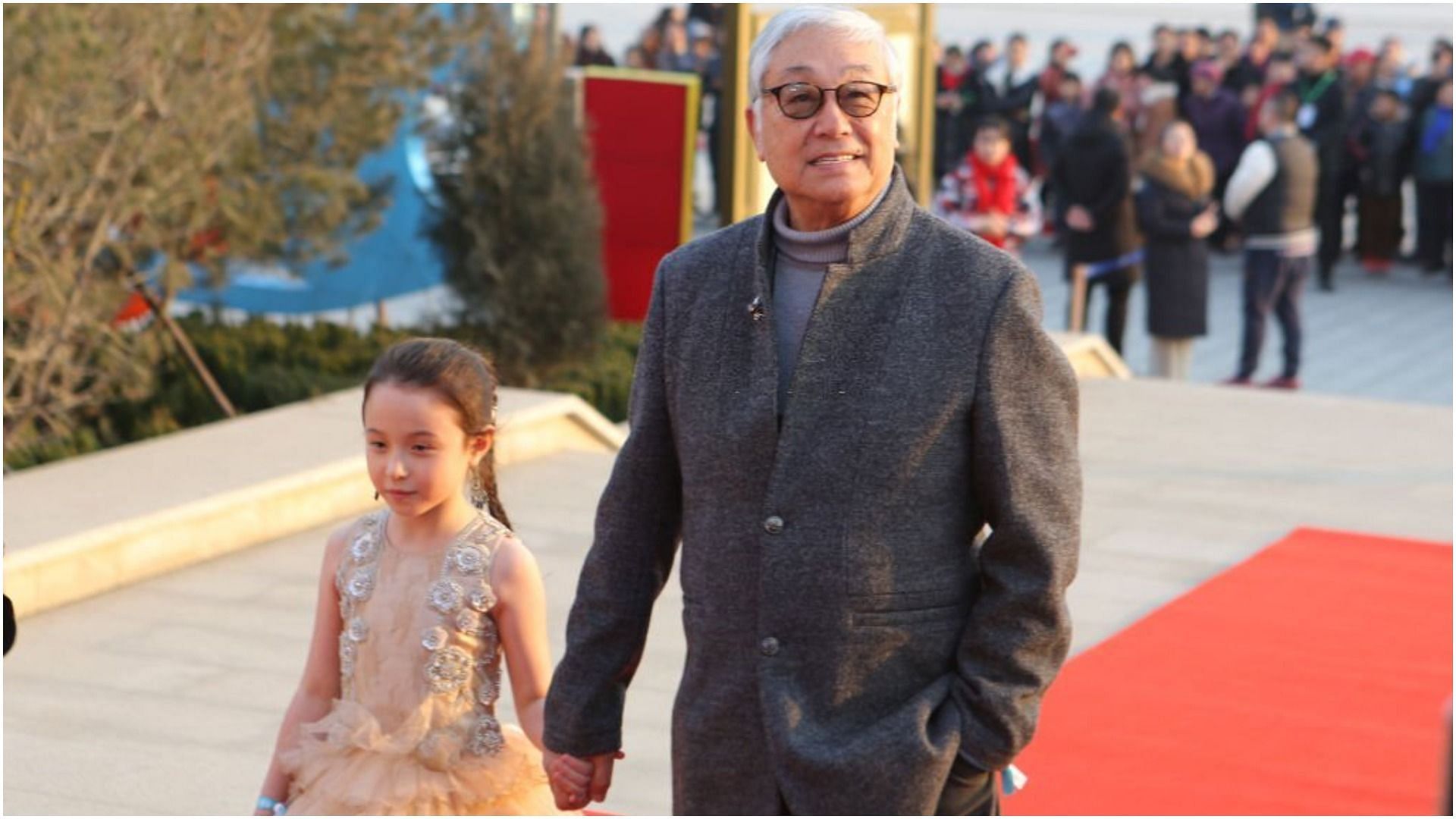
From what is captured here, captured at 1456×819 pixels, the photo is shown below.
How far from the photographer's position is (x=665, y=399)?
10.3 ft

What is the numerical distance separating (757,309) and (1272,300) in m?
10.4

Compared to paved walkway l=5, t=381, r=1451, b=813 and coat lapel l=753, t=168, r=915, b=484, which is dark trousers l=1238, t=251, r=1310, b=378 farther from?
coat lapel l=753, t=168, r=915, b=484

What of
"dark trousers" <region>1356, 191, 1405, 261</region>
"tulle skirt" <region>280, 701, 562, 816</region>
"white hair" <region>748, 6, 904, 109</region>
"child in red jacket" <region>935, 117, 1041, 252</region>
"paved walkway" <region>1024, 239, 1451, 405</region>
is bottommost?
"paved walkway" <region>1024, 239, 1451, 405</region>

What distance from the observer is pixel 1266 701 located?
246 inches

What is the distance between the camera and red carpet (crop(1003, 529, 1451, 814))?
540cm

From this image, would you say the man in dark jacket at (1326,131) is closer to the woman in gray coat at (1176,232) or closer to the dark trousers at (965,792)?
the woman in gray coat at (1176,232)

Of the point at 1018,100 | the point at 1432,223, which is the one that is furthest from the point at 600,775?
the point at 1018,100

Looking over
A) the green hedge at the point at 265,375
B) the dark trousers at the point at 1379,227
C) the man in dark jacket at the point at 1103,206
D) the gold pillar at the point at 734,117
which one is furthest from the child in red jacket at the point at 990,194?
the dark trousers at the point at 1379,227

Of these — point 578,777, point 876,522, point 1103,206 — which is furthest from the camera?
point 1103,206

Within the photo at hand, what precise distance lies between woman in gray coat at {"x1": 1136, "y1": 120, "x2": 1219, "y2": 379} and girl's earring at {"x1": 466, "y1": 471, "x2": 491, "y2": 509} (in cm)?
898

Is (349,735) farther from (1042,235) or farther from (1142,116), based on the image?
(1042,235)

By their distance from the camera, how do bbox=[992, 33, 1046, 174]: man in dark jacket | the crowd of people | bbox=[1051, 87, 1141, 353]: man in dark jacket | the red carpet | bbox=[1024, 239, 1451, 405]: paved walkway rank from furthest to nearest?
bbox=[992, 33, 1046, 174]: man in dark jacket, bbox=[1024, 239, 1451, 405]: paved walkway, bbox=[1051, 87, 1141, 353]: man in dark jacket, the crowd of people, the red carpet

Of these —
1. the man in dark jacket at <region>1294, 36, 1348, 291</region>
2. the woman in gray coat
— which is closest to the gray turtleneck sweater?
the woman in gray coat

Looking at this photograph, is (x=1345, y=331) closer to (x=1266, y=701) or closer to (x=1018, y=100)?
(x=1018, y=100)
